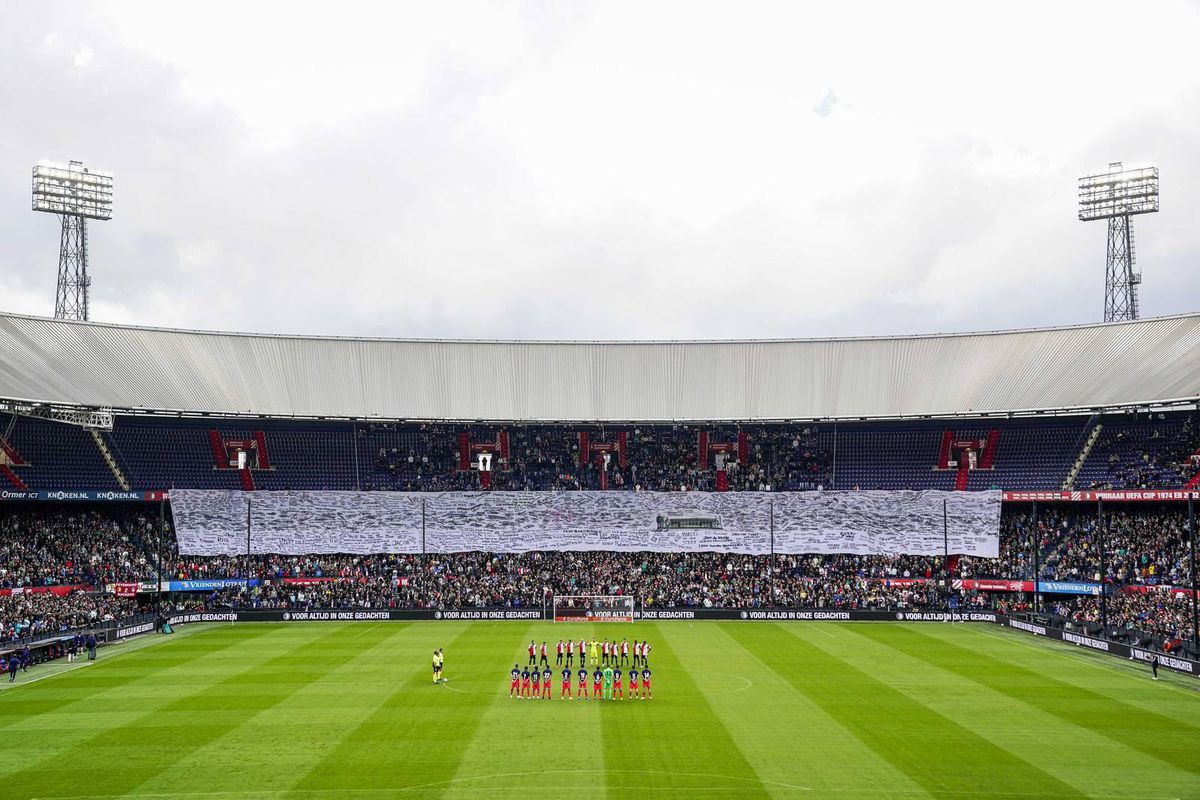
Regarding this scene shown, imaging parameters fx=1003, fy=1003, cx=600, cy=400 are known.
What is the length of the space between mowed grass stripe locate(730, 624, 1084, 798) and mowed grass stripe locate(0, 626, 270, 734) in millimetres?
21116

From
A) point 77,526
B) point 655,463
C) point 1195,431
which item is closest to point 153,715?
point 77,526

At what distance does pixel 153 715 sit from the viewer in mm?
28797

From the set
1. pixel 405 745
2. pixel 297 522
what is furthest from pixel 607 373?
pixel 405 745

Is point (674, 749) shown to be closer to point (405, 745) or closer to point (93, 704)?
point (405, 745)

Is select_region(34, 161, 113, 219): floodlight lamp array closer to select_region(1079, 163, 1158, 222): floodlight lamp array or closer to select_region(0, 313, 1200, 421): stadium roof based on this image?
select_region(0, 313, 1200, 421): stadium roof

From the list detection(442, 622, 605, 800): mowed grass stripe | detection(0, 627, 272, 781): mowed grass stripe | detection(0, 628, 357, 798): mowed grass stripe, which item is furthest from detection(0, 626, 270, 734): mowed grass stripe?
detection(442, 622, 605, 800): mowed grass stripe

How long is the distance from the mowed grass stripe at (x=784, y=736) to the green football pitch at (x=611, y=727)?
88 millimetres

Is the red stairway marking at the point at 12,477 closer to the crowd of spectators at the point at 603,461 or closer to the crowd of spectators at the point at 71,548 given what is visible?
the crowd of spectators at the point at 71,548

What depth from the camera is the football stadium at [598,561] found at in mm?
24438

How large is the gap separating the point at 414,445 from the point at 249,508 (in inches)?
489

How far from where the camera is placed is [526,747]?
24531 millimetres

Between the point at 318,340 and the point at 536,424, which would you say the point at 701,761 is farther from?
the point at 318,340

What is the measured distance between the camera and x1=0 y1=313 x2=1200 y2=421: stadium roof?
190 feet

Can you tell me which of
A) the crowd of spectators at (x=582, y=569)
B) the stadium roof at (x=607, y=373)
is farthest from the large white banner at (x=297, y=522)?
the stadium roof at (x=607, y=373)
